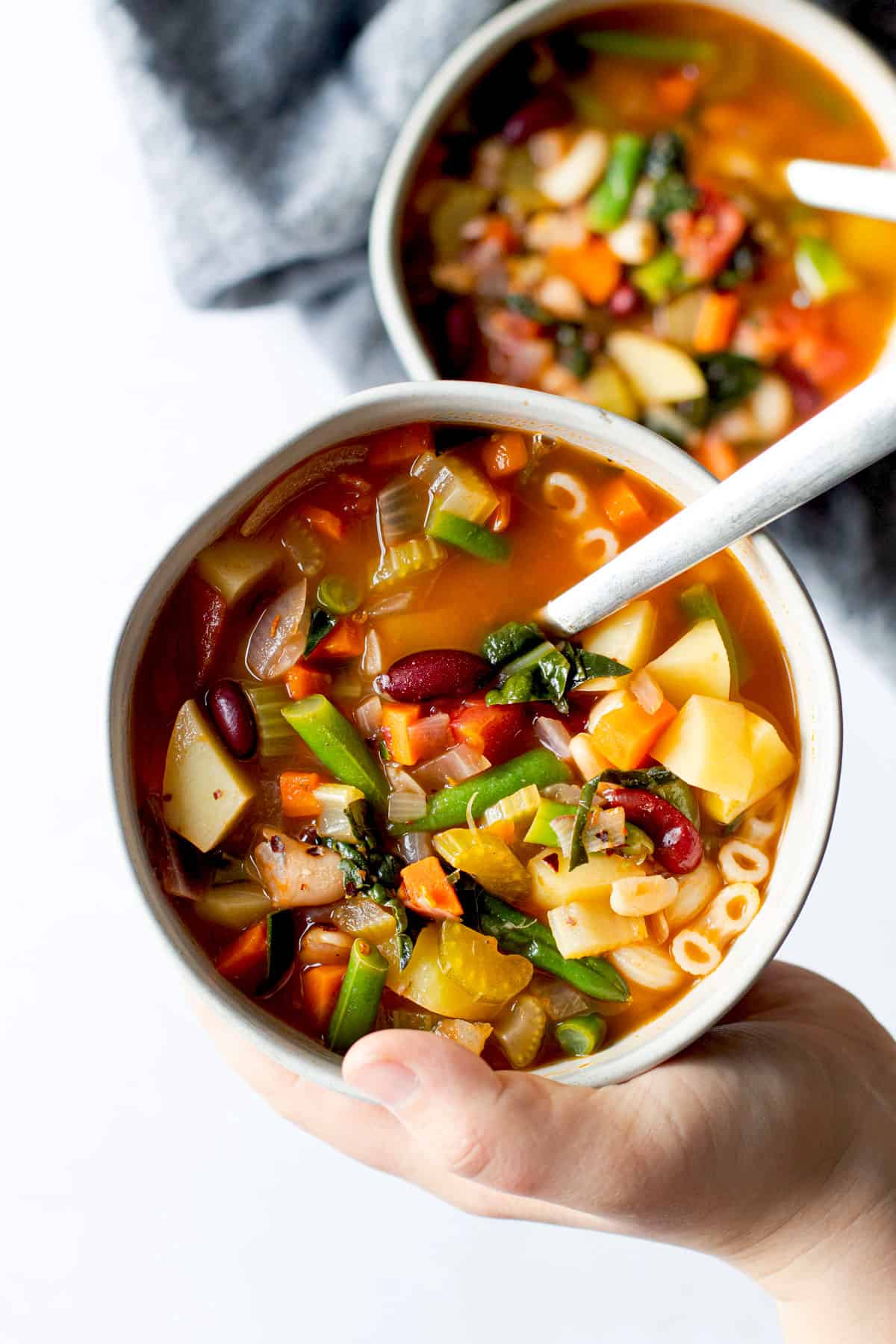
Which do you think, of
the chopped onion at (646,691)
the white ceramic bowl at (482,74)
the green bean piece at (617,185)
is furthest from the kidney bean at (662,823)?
the green bean piece at (617,185)

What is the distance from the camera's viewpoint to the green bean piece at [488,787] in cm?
166

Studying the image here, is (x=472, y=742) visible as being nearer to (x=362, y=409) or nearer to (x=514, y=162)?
(x=362, y=409)

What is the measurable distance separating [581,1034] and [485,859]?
26cm

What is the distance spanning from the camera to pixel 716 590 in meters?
1.67

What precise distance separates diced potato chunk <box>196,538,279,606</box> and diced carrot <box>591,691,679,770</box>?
1.59 feet

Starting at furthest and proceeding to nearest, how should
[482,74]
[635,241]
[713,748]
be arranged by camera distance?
[635,241], [482,74], [713,748]

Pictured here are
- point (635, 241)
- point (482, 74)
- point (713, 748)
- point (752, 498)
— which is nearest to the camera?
point (752, 498)

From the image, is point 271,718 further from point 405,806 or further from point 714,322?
point 714,322

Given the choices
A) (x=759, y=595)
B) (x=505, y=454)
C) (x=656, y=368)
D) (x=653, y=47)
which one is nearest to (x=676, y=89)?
(x=653, y=47)

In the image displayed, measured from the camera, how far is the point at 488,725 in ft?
5.45

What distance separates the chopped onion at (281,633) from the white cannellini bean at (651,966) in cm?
57

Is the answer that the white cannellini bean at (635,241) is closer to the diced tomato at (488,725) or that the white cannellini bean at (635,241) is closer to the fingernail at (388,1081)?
the diced tomato at (488,725)

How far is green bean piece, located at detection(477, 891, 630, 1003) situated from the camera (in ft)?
5.39

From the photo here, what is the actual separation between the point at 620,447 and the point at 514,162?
1.02 meters
